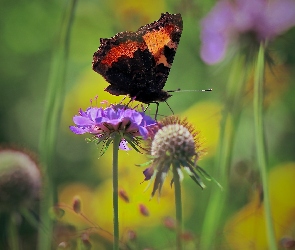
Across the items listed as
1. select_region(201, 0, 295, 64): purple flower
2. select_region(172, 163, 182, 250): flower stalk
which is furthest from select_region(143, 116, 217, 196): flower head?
select_region(201, 0, 295, 64): purple flower

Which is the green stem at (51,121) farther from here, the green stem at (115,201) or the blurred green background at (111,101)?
the blurred green background at (111,101)

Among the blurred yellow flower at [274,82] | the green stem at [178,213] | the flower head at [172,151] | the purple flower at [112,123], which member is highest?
the blurred yellow flower at [274,82]

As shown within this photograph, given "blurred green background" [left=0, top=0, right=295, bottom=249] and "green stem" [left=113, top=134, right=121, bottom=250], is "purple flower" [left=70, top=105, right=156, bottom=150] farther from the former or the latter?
"blurred green background" [left=0, top=0, right=295, bottom=249]

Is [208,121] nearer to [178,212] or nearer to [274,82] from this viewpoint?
[274,82]

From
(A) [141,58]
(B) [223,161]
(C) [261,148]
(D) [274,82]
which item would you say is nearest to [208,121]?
(D) [274,82]

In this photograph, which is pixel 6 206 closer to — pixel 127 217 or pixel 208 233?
pixel 208 233

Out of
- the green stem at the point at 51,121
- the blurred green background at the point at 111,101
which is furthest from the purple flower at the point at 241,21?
the green stem at the point at 51,121
